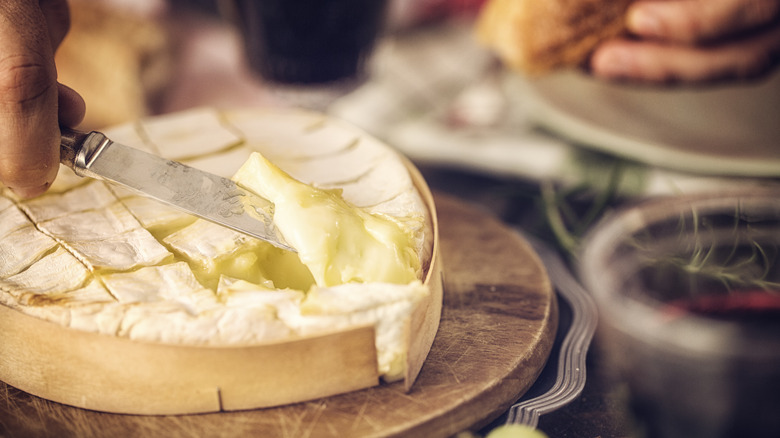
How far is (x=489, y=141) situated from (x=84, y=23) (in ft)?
4.23

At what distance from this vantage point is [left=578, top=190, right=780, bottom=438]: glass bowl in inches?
28.2

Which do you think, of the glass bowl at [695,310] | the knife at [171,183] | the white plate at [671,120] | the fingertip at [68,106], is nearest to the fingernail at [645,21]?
the white plate at [671,120]

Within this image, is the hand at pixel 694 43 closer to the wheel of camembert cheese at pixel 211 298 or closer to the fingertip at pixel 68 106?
the wheel of camembert cheese at pixel 211 298

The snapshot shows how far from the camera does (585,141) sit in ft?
4.63

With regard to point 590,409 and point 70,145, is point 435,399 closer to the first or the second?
point 590,409

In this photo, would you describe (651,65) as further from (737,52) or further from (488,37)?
(488,37)

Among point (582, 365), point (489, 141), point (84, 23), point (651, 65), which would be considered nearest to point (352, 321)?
point (582, 365)

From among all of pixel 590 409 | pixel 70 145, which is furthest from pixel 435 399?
pixel 70 145

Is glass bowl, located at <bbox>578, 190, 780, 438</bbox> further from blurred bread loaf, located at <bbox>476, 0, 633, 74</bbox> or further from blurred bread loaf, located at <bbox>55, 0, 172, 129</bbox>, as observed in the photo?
blurred bread loaf, located at <bbox>55, 0, 172, 129</bbox>

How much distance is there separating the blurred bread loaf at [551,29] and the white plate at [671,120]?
0.26 ft

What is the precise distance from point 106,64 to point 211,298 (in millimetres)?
1294

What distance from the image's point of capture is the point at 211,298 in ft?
2.81

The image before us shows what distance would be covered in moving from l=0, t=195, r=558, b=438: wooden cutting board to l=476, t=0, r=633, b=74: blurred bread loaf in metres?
0.64

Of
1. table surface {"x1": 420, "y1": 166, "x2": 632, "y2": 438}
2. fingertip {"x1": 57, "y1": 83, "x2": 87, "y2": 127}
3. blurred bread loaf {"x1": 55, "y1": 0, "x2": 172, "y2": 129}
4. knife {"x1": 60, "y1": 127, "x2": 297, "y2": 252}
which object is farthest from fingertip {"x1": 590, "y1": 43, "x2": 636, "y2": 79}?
blurred bread loaf {"x1": 55, "y1": 0, "x2": 172, "y2": 129}
